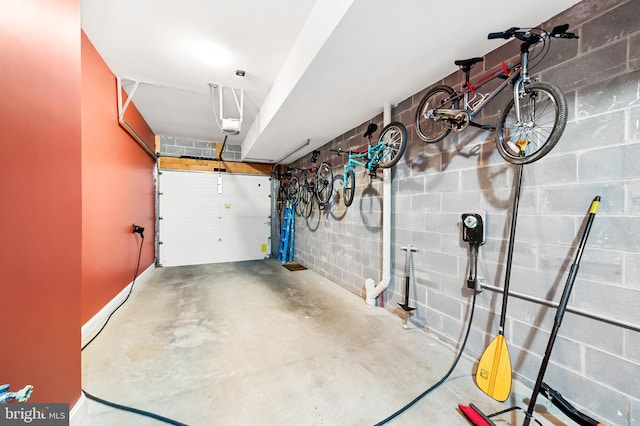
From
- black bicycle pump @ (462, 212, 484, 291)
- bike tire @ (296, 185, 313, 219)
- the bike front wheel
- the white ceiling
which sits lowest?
black bicycle pump @ (462, 212, 484, 291)

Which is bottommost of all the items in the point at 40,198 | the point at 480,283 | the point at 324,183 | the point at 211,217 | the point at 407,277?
the point at 407,277

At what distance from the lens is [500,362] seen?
65.1 inches

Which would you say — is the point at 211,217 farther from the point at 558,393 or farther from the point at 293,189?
the point at 558,393

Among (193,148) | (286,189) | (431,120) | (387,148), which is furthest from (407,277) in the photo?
(193,148)

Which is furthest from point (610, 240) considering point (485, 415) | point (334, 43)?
point (334, 43)

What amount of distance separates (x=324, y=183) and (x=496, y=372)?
3.47 metres

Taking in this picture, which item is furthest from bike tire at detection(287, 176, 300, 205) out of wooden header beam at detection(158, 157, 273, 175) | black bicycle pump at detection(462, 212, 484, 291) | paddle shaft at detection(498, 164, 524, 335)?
paddle shaft at detection(498, 164, 524, 335)

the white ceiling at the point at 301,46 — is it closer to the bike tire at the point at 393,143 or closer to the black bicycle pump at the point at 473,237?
the bike tire at the point at 393,143

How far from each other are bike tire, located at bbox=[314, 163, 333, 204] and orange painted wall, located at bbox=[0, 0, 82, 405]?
3380 millimetres

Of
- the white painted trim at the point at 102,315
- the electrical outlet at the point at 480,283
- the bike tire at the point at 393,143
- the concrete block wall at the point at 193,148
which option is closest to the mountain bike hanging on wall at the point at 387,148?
the bike tire at the point at 393,143

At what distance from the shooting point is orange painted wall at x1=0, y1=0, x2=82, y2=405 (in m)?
0.98

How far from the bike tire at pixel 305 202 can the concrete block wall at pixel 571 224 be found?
121 inches

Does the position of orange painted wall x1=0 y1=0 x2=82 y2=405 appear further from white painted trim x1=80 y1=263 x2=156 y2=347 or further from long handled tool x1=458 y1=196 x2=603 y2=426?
long handled tool x1=458 y1=196 x2=603 y2=426

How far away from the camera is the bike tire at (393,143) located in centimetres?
265
